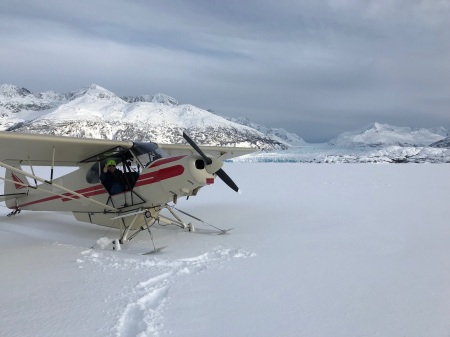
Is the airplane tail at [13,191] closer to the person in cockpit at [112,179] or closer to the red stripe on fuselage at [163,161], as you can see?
the person in cockpit at [112,179]

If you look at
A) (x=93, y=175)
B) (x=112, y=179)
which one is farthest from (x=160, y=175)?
(x=93, y=175)

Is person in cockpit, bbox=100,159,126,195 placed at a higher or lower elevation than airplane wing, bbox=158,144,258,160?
lower

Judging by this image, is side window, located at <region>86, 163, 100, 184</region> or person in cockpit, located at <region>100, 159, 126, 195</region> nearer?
person in cockpit, located at <region>100, 159, 126, 195</region>

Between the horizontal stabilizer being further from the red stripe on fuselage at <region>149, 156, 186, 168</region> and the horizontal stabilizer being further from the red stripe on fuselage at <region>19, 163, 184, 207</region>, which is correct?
the red stripe on fuselage at <region>149, 156, 186, 168</region>

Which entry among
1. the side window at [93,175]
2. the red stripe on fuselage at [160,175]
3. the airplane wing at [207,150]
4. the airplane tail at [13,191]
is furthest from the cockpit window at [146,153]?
the airplane tail at [13,191]

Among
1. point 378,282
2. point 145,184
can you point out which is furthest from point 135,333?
point 145,184

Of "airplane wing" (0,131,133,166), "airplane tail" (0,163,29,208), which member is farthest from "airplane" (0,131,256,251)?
"airplane tail" (0,163,29,208)

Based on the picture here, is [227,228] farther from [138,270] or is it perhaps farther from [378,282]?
[378,282]

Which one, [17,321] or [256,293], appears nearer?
[17,321]
